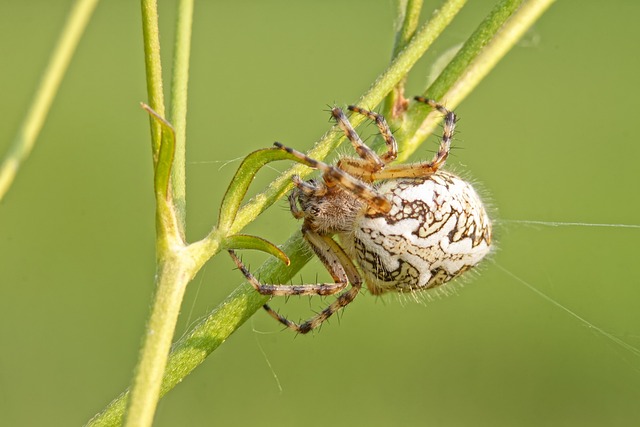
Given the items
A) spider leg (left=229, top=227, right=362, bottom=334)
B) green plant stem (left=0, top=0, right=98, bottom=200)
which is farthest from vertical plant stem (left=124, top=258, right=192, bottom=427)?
spider leg (left=229, top=227, right=362, bottom=334)


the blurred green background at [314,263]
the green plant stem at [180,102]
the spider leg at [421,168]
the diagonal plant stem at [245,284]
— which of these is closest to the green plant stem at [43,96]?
the green plant stem at [180,102]

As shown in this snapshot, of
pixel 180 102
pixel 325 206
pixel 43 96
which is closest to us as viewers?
pixel 180 102

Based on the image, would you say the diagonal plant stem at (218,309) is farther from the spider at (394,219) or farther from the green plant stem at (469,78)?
the spider at (394,219)

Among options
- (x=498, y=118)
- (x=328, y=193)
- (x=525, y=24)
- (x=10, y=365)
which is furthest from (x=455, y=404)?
(x=525, y=24)

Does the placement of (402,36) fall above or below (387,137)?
above

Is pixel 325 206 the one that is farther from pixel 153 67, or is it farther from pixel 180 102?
pixel 153 67

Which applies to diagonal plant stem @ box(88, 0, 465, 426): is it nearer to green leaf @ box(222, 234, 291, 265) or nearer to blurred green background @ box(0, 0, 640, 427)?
green leaf @ box(222, 234, 291, 265)

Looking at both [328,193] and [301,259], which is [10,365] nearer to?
[328,193]

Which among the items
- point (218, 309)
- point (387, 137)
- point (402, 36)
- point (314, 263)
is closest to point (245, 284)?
point (218, 309)
